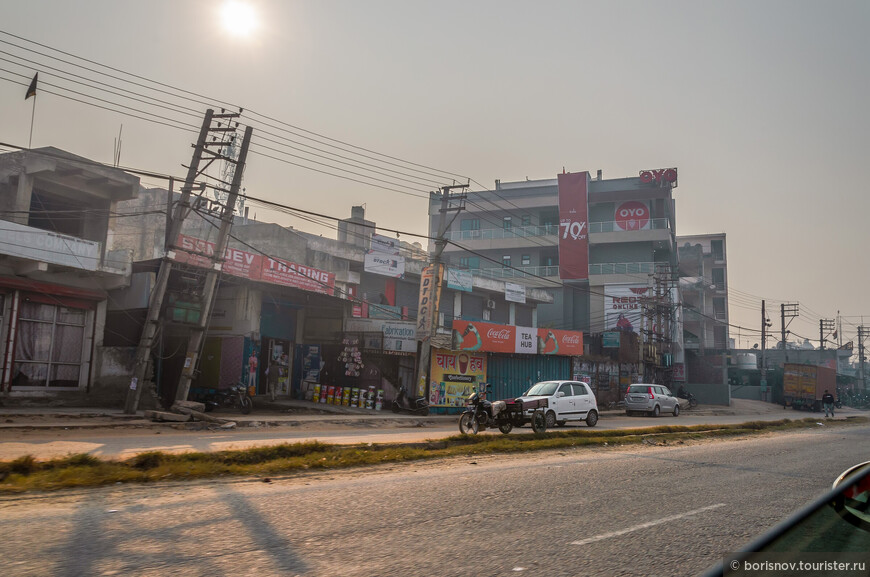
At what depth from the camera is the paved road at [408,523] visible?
14.2 ft

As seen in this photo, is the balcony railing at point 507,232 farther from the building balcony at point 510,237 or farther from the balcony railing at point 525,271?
the balcony railing at point 525,271

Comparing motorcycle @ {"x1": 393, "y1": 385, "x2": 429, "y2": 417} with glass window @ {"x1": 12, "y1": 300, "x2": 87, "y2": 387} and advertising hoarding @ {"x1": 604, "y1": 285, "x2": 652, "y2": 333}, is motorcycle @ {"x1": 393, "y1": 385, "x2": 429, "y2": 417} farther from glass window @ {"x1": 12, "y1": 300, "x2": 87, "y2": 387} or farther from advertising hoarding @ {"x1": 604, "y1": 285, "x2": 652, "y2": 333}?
advertising hoarding @ {"x1": 604, "y1": 285, "x2": 652, "y2": 333}

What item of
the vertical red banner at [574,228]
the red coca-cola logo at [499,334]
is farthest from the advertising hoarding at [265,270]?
the vertical red banner at [574,228]

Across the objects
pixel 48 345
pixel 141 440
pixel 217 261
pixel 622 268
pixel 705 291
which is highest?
pixel 705 291

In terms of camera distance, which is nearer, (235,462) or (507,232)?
(235,462)

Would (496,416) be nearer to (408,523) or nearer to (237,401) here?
(237,401)

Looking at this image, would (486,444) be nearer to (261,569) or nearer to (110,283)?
(261,569)

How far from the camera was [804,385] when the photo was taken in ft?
156

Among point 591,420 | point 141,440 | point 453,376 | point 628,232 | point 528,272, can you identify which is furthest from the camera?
point 528,272

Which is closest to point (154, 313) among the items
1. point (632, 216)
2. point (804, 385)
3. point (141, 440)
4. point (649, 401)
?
point (141, 440)

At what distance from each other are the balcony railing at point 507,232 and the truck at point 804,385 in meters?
22.9

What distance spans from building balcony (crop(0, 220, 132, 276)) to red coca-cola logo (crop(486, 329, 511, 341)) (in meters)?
15.3

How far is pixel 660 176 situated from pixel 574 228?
358 inches

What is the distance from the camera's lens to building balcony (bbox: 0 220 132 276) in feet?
59.8
